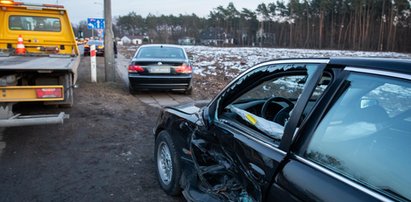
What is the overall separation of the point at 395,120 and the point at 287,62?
34.6 inches

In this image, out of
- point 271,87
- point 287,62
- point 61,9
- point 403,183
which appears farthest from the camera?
point 61,9

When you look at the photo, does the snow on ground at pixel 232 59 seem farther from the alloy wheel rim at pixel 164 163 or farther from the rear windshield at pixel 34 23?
the rear windshield at pixel 34 23

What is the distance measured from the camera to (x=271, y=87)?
343cm

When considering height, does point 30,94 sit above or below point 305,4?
below

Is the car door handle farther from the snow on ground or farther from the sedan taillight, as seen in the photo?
the sedan taillight

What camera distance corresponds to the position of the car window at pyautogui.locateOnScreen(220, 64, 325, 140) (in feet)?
7.98

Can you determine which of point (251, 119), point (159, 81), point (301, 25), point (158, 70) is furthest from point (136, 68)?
point (301, 25)

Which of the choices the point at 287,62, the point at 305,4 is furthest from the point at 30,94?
the point at 305,4

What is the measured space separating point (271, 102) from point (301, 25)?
85.7 m

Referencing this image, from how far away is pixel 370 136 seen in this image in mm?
1805

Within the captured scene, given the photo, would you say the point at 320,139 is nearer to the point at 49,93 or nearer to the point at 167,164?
the point at 167,164

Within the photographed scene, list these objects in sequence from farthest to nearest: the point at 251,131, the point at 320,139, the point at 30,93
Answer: the point at 30,93, the point at 251,131, the point at 320,139

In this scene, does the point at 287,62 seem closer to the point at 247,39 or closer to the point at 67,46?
the point at 67,46

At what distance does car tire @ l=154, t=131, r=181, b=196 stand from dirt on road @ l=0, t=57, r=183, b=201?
0.41ft
